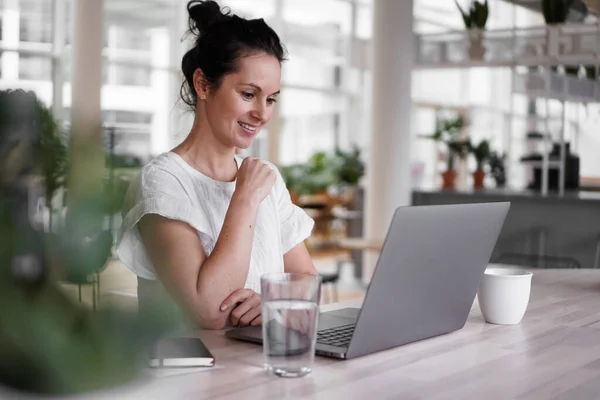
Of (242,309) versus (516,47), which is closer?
(242,309)

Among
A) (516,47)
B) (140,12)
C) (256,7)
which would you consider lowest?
(516,47)

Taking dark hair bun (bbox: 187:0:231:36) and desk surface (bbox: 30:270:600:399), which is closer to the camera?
desk surface (bbox: 30:270:600:399)

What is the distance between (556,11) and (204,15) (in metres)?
4.58

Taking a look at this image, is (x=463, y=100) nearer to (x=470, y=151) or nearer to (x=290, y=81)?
(x=290, y=81)

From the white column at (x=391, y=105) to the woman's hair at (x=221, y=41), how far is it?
4550 mm

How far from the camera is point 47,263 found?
290mm

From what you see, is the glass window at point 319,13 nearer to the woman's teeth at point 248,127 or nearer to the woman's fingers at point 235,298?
the woman's teeth at point 248,127

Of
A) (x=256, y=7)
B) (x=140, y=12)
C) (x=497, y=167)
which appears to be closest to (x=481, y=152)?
(x=497, y=167)

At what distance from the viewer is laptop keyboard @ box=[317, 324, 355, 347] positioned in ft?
3.67

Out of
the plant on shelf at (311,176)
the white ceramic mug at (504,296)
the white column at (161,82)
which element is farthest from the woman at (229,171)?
the plant on shelf at (311,176)

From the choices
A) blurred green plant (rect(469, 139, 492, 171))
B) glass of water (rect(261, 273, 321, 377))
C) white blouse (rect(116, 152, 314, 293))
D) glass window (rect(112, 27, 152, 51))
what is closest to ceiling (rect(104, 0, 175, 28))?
glass window (rect(112, 27, 152, 51))

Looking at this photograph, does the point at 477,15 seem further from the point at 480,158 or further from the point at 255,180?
the point at 255,180

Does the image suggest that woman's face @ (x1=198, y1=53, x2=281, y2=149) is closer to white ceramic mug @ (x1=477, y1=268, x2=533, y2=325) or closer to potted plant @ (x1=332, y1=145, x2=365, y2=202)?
white ceramic mug @ (x1=477, y1=268, x2=533, y2=325)

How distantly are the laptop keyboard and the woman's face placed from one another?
61 cm
